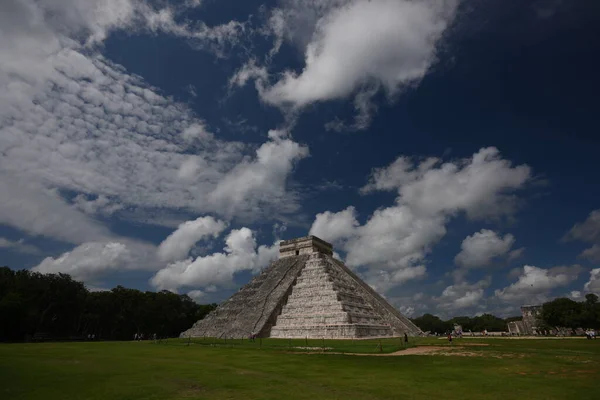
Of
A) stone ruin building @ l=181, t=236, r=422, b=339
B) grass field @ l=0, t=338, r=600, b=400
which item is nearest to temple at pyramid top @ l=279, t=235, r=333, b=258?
stone ruin building @ l=181, t=236, r=422, b=339

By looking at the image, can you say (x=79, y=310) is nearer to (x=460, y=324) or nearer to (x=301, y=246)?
(x=301, y=246)

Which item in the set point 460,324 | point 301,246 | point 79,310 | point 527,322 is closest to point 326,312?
point 301,246

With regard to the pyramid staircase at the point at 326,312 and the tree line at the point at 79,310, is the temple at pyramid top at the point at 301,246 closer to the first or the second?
the pyramid staircase at the point at 326,312

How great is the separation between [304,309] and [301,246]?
17294 millimetres

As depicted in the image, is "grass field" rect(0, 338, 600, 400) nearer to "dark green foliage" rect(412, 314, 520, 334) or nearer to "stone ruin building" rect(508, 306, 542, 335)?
"stone ruin building" rect(508, 306, 542, 335)

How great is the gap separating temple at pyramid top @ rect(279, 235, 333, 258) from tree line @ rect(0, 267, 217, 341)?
2145cm

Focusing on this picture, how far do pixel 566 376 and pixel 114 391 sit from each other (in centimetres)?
1332

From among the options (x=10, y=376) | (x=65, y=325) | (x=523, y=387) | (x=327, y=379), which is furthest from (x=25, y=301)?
(x=523, y=387)

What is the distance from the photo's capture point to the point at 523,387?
33.2ft

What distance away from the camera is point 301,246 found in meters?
54.0

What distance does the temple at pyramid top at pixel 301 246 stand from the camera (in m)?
53.5

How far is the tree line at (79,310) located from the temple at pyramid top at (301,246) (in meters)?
21.4

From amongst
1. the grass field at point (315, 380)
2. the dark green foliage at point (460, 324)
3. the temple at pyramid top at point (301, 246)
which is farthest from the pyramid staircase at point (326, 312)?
the dark green foliage at point (460, 324)

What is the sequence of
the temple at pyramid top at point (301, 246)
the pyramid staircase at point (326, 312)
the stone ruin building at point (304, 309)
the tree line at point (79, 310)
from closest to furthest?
the pyramid staircase at point (326, 312), the stone ruin building at point (304, 309), the tree line at point (79, 310), the temple at pyramid top at point (301, 246)
